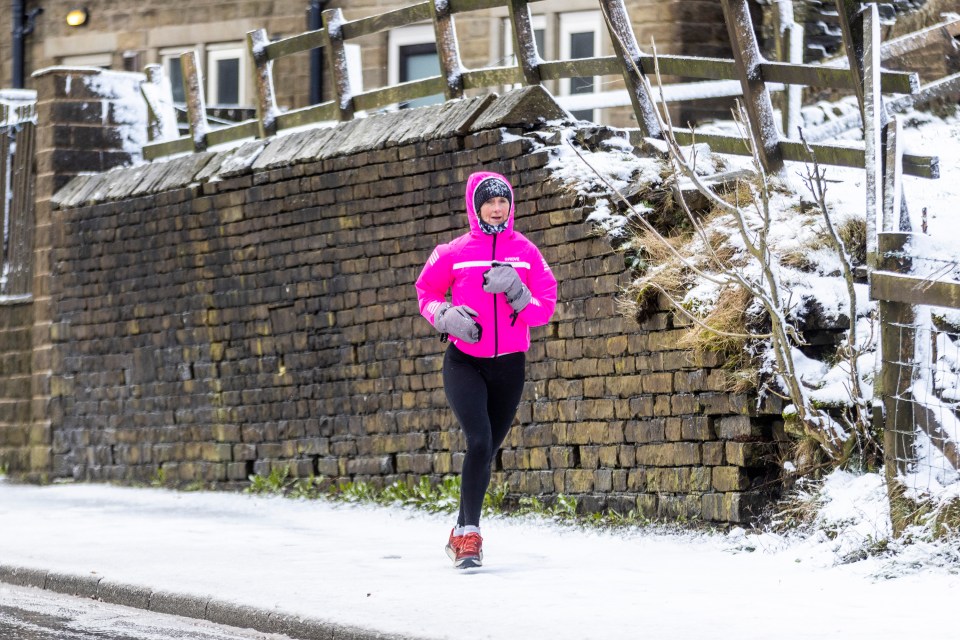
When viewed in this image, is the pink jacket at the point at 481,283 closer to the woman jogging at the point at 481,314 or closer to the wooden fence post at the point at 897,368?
the woman jogging at the point at 481,314

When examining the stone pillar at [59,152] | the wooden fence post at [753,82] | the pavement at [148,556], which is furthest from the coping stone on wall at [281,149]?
the wooden fence post at [753,82]

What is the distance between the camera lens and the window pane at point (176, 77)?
18.9 m

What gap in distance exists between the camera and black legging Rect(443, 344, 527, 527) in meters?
7.38

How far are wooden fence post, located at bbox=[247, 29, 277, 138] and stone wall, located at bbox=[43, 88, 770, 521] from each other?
24 cm

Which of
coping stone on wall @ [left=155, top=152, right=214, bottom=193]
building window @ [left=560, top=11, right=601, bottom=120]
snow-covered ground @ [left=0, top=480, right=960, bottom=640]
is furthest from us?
building window @ [left=560, top=11, right=601, bottom=120]

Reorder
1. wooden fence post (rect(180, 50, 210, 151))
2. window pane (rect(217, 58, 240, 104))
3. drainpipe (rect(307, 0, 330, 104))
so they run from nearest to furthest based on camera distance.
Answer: wooden fence post (rect(180, 50, 210, 151)) < drainpipe (rect(307, 0, 330, 104)) < window pane (rect(217, 58, 240, 104))

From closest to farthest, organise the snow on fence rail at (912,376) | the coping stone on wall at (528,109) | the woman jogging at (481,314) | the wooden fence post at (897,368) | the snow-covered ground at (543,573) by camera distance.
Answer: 1. the snow-covered ground at (543,573)
2. the snow on fence rail at (912,376)
3. the wooden fence post at (897,368)
4. the woman jogging at (481,314)
5. the coping stone on wall at (528,109)

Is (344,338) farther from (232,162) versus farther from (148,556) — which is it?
(148,556)

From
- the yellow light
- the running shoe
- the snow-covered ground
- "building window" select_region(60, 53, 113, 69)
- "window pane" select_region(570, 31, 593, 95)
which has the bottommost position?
the snow-covered ground

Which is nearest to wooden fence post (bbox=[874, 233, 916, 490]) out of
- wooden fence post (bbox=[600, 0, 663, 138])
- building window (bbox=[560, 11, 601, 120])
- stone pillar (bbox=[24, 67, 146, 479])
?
wooden fence post (bbox=[600, 0, 663, 138])

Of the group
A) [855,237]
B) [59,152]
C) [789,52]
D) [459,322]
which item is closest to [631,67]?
[855,237]

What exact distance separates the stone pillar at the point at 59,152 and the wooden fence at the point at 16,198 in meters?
0.41

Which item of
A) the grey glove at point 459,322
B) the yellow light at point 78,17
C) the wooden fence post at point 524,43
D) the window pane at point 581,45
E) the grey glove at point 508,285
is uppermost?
the yellow light at point 78,17

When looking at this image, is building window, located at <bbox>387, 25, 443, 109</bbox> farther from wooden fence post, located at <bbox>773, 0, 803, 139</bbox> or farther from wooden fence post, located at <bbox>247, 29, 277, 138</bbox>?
wooden fence post, located at <bbox>247, 29, 277, 138</bbox>
